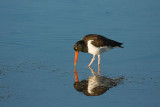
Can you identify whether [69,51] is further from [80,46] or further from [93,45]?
[93,45]

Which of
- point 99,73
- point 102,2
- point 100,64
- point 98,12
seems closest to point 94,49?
point 100,64

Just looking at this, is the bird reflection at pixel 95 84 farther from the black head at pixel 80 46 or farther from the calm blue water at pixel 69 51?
the black head at pixel 80 46

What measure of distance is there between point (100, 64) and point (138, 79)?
138cm

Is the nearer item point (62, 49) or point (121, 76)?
point (121, 76)

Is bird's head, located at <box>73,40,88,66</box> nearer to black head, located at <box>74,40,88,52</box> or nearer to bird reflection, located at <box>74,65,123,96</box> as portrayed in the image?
black head, located at <box>74,40,88,52</box>

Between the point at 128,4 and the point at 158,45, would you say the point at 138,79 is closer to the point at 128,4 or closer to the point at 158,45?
the point at 158,45

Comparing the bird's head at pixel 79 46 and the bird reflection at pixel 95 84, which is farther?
the bird's head at pixel 79 46

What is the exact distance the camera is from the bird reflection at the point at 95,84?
6547 millimetres

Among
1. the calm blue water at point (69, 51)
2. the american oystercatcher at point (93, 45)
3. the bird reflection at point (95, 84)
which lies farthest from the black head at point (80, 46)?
the bird reflection at point (95, 84)

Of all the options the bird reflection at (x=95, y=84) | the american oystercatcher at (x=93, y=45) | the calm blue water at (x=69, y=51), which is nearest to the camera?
the calm blue water at (x=69, y=51)

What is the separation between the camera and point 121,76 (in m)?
7.38

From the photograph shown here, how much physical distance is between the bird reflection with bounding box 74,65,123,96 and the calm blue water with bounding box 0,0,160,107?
14 cm

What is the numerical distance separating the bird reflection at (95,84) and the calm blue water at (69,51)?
135 mm

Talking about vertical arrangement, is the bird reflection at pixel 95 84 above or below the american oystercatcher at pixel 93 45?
below
